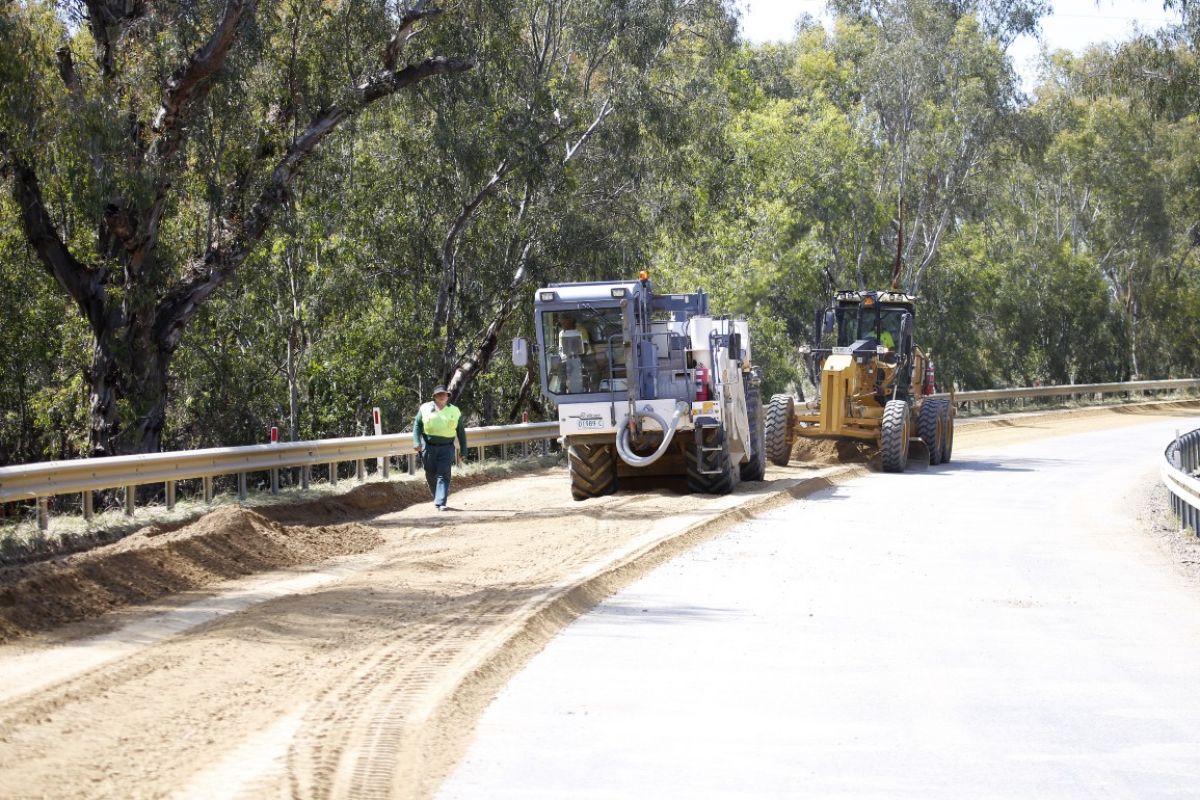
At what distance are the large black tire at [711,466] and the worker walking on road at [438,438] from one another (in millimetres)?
3707

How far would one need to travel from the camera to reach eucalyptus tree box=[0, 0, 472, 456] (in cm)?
1975

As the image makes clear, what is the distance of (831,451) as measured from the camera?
30391mm

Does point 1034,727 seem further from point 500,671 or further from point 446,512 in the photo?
point 446,512

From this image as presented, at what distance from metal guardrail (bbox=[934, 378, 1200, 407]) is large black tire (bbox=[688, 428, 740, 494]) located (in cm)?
2754

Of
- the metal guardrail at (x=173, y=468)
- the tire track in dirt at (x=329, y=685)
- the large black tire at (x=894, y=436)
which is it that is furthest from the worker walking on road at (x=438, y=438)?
the large black tire at (x=894, y=436)

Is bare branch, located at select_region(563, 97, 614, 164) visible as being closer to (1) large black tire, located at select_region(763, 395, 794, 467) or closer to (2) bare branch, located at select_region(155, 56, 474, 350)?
(1) large black tire, located at select_region(763, 395, 794, 467)

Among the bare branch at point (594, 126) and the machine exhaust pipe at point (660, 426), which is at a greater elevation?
the bare branch at point (594, 126)

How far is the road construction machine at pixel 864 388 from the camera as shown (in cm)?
2792

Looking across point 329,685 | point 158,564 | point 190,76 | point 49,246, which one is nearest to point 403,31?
point 190,76

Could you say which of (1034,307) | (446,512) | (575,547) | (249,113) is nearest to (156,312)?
(249,113)

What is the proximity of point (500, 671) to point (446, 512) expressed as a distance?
10689 mm

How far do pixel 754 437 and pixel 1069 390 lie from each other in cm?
3373

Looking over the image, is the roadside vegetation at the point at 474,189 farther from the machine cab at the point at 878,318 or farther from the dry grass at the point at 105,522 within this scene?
the machine cab at the point at 878,318

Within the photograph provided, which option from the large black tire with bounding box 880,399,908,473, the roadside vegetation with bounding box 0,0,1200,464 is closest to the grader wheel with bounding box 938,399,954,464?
the large black tire with bounding box 880,399,908,473
